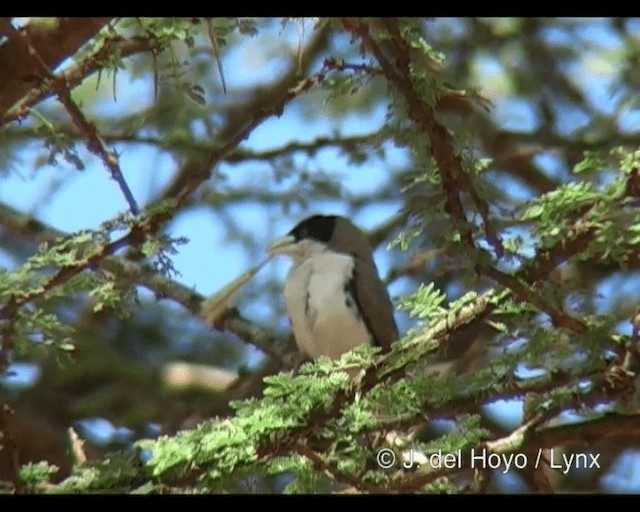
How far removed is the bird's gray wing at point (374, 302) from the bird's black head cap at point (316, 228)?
0.08 meters

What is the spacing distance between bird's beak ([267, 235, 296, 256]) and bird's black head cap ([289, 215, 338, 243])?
0.05 feet

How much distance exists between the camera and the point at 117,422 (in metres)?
2.06

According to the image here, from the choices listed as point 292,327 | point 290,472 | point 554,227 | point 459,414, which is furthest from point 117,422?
point 554,227

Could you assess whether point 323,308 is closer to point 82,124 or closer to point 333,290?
A: point 333,290

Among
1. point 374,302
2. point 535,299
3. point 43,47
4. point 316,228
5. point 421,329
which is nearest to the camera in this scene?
point 535,299

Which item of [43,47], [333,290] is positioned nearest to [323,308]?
[333,290]

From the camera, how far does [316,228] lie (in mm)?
2115

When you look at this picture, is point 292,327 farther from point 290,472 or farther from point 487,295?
point 487,295

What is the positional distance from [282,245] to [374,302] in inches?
7.9

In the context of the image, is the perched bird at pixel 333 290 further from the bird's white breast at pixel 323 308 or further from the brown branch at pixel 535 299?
the brown branch at pixel 535 299

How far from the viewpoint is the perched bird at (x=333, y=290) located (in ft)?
6.54

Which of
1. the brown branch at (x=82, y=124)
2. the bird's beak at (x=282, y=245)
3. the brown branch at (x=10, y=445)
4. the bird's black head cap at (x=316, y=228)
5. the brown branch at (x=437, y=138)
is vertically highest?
the bird's black head cap at (x=316, y=228)

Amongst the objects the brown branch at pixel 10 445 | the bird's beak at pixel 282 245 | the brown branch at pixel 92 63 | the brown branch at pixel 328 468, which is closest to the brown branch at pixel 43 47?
the brown branch at pixel 92 63

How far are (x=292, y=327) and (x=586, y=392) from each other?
3.05 feet
